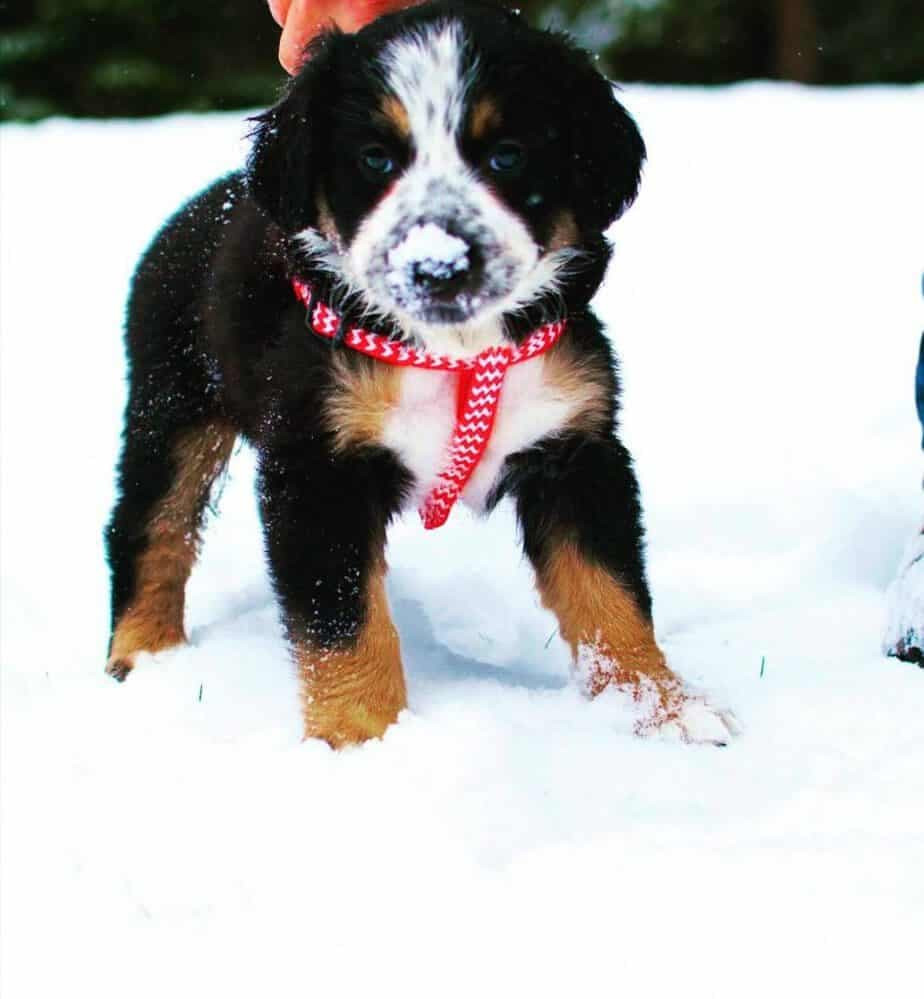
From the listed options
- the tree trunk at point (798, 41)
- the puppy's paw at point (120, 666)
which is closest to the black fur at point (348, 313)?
the puppy's paw at point (120, 666)

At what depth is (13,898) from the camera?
2.32 m

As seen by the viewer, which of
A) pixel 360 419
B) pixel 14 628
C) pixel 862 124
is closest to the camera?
pixel 360 419

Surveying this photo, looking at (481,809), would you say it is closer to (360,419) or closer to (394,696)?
(394,696)

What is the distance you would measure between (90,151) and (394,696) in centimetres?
654

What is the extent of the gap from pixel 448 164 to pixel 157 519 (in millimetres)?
1311

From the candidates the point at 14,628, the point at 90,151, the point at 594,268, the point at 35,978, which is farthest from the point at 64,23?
the point at 35,978

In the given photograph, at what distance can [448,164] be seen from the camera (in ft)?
8.28

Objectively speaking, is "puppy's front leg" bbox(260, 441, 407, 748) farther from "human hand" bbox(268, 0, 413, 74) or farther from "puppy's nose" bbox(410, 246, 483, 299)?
"human hand" bbox(268, 0, 413, 74)

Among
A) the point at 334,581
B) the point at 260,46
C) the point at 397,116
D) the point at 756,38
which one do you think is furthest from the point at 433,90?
the point at 756,38

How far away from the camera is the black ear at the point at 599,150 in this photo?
2721 millimetres

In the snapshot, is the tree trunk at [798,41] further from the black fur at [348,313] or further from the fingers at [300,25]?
the black fur at [348,313]

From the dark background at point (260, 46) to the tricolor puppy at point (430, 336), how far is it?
8.96 metres

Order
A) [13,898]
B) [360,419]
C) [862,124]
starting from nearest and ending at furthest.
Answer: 1. [13,898]
2. [360,419]
3. [862,124]

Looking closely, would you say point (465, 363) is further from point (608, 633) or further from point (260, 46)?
point (260, 46)
